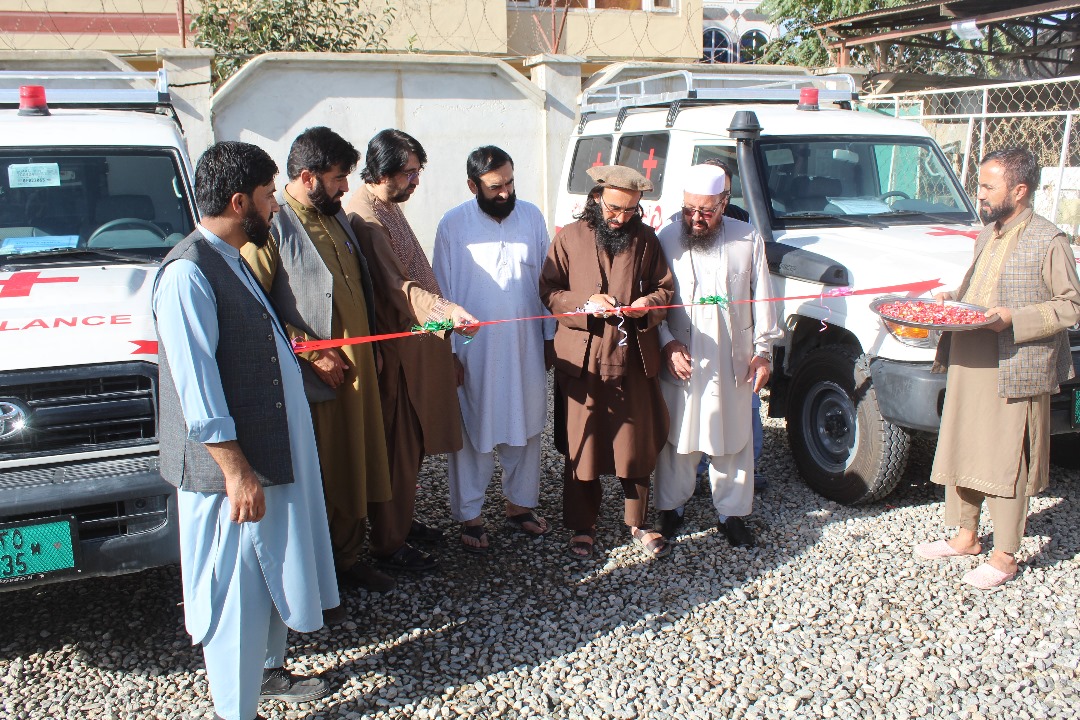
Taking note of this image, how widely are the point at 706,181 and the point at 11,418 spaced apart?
112 inches

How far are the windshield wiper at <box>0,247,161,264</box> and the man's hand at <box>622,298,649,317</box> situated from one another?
2062 millimetres

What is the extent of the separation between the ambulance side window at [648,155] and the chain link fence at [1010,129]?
184 centimetres

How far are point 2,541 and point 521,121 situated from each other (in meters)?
8.88

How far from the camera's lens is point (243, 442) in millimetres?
2568

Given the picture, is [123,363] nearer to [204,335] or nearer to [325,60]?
[204,335]

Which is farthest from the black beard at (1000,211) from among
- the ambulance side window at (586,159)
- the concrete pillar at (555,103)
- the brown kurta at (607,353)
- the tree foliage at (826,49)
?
the tree foliage at (826,49)

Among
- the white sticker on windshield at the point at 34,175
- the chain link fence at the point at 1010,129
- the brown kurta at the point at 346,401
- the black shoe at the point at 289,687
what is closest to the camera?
the black shoe at the point at 289,687

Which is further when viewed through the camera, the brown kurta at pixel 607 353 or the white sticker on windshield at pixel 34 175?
the white sticker on windshield at pixel 34 175

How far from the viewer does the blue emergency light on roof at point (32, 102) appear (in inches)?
171

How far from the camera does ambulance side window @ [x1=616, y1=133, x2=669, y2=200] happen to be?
602 cm

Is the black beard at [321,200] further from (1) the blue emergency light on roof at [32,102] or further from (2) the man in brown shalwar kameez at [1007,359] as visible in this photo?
(2) the man in brown shalwar kameez at [1007,359]

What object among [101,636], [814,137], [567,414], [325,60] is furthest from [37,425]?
[325,60]

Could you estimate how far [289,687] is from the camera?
3006mm

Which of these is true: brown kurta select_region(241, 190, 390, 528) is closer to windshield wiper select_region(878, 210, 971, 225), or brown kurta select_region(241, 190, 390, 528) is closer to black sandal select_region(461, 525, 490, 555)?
black sandal select_region(461, 525, 490, 555)
